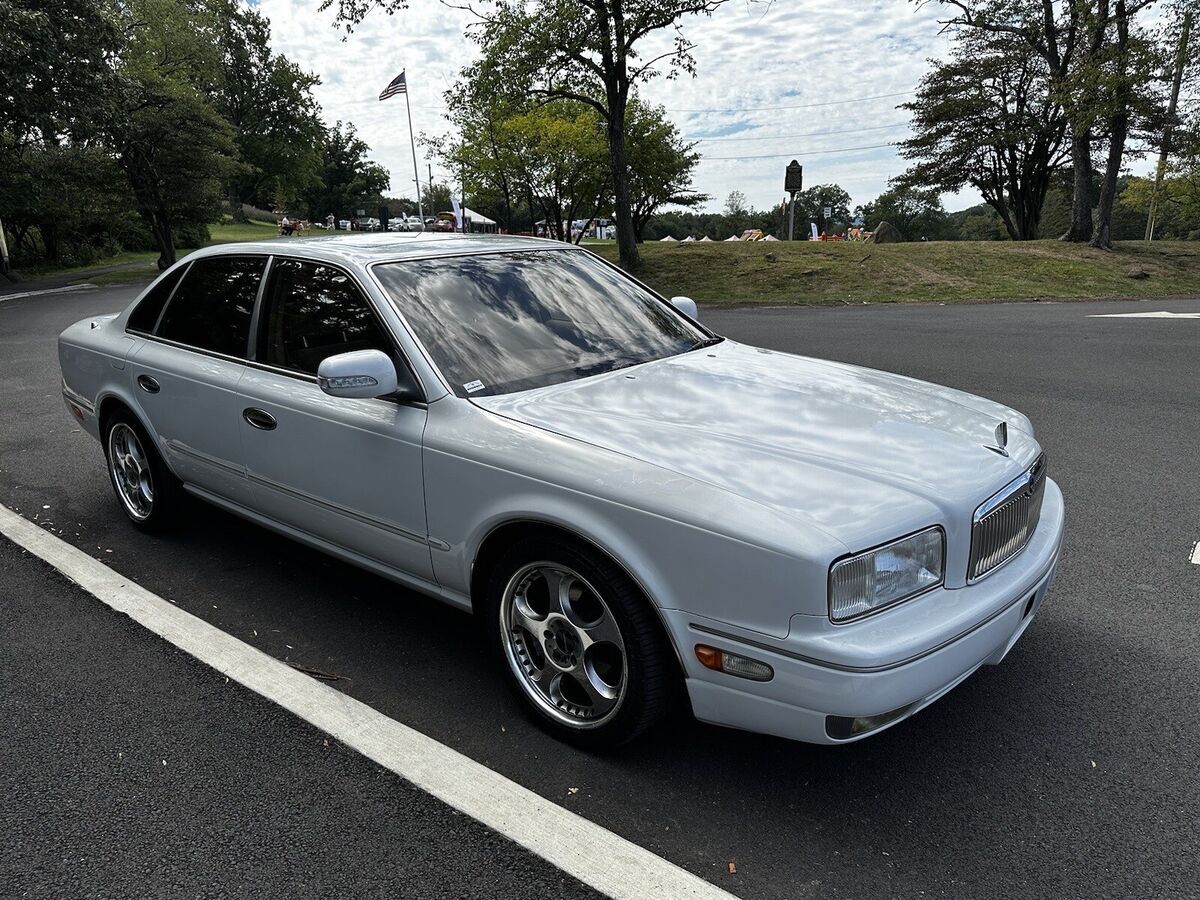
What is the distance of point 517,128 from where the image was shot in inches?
1204

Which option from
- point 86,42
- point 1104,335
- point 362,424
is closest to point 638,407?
point 362,424

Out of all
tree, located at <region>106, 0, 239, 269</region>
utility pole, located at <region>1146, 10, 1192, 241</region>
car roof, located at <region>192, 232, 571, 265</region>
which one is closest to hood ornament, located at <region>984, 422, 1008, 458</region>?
car roof, located at <region>192, 232, 571, 265</region>

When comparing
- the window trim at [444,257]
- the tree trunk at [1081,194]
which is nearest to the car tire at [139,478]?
the window trim at [444,257]

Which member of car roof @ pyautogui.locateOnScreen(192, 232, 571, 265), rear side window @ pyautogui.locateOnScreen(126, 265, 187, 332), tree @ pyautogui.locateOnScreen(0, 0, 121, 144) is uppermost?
tree @ pyautogui.locateOnScreen(0, 0, 121, 144)

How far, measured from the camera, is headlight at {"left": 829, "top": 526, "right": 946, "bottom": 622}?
2240 mm

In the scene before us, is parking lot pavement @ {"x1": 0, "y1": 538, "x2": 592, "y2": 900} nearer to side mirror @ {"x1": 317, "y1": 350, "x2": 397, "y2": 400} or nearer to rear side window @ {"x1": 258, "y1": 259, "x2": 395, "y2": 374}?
side mirror @ {"x1": 317, "y1": 350, "x2": 397, "y2": 400}

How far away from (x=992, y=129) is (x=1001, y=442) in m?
40.3

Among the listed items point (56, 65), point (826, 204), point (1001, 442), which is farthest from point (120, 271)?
point (826, 204)

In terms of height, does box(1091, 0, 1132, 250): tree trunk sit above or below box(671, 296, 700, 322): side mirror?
above

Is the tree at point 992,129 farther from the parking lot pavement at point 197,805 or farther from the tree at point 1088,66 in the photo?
the parking lot pavement at point 197,805

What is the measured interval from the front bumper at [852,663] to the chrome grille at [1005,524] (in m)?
0.08

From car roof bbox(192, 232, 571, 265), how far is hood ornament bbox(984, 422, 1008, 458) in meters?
2.12

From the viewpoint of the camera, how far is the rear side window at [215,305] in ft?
12.9

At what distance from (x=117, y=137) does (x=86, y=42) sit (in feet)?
19.7
